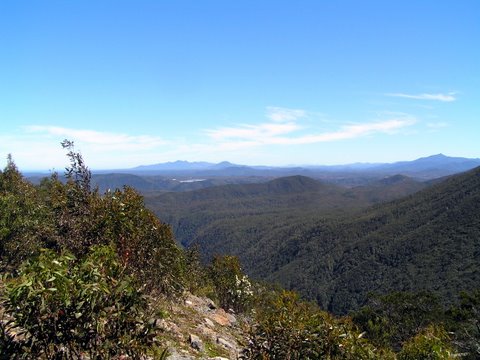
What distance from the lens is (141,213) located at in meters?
18.0

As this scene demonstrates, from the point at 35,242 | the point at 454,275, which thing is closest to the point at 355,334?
the point at 35,242

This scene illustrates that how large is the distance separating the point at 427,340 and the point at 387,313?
5666cm

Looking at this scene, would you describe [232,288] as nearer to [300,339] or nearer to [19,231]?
[19,231]

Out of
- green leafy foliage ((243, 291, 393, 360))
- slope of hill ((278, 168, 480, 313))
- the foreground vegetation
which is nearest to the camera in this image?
the foreground vegetation

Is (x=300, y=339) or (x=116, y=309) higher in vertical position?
(x=116, y=309)

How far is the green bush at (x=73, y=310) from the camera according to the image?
26.5 ft

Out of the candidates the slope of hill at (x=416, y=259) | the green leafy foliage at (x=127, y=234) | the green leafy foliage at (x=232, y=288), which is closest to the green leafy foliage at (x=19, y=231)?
the green leafy foliage at (x=127, y=234)

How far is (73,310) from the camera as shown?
8430 mm

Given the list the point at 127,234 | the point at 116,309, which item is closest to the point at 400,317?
the point at 127,234

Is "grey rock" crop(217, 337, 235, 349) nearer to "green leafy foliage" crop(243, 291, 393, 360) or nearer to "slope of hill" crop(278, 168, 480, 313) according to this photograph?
"green leafy foliage" crop(243, 291, 393, 360)

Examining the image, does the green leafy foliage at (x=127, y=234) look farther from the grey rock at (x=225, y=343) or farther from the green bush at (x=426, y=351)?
the green bush at (x=426, y=351)

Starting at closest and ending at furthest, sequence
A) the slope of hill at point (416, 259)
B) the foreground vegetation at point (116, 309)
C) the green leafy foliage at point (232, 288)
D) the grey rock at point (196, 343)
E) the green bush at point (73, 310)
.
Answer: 1. the green bush at point (73, 310)
2. the foreground vegetation at point (116, 309)
3. the grey rock at point (196, 343)
4. the green leafy foliage at point (232, 288)
5. the slope of hill at point (416, 259)

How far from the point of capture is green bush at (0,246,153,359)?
8.07 m

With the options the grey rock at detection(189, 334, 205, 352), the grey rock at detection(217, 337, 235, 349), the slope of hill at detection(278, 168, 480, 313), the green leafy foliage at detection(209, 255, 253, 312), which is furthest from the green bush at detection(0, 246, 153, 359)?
the slope of hill at detection(278, 168, 480, 313)
